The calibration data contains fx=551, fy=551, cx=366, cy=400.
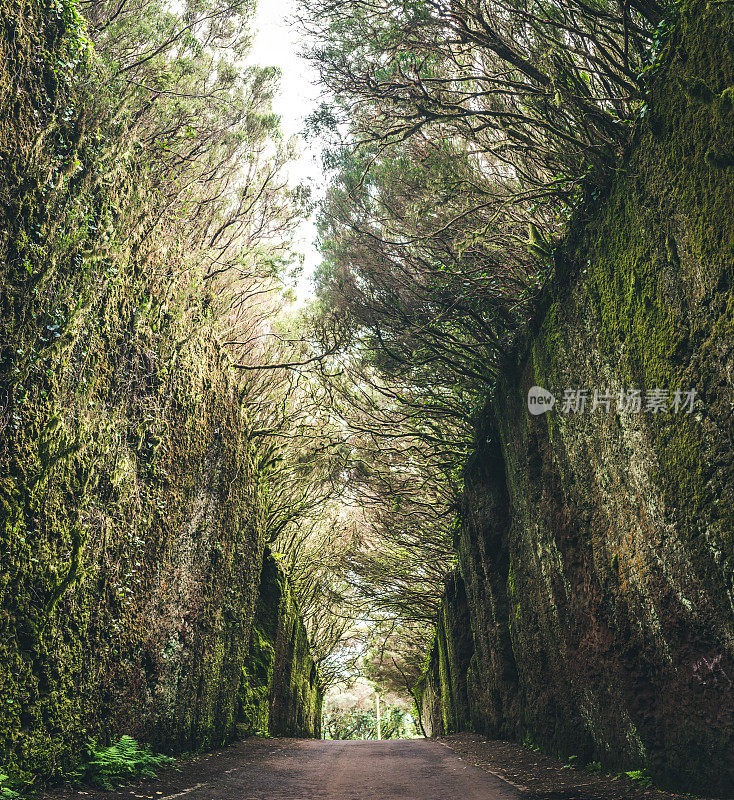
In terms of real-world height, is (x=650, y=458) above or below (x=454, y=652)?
above

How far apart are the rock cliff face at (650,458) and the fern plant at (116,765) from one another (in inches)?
164

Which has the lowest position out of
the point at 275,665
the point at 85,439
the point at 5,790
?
the point at 275,665

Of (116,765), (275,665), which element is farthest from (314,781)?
(275,665)

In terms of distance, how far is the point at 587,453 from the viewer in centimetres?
529

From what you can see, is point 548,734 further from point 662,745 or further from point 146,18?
point 146,18

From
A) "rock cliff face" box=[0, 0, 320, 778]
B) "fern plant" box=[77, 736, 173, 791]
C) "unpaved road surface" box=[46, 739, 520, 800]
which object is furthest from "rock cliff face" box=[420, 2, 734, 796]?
"rock cliff face" box=[0, 0, 320, 778]

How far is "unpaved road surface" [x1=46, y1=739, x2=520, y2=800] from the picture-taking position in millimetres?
4680

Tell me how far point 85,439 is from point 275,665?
11.9 m

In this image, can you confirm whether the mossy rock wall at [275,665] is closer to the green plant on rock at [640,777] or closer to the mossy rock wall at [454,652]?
the mossy rock wall at [454,652]

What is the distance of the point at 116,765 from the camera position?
4473mm

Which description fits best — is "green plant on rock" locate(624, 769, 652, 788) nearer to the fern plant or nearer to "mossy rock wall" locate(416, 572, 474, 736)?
the fern plant

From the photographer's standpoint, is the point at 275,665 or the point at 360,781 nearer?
the point at 360,781

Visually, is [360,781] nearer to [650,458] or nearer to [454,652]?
[650,458]

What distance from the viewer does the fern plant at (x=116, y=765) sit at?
14.1ft
